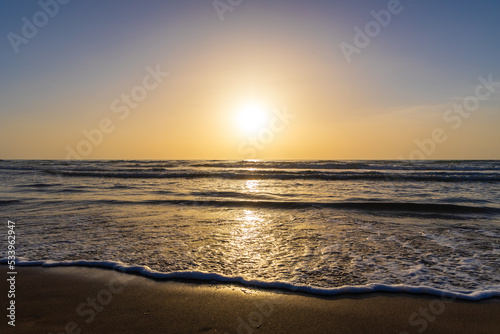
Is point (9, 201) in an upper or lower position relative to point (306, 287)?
upper

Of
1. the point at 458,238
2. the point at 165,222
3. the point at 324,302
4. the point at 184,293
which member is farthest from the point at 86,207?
the point at 458,238

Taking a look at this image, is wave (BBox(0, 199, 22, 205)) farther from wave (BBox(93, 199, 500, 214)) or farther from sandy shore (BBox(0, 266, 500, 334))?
sandy shore (BBox(0, 266, 500, 334))

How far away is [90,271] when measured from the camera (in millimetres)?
5250

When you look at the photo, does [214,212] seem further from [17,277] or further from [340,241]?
[17,277]

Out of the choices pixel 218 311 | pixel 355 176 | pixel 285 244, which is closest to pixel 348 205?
pixel 285 244

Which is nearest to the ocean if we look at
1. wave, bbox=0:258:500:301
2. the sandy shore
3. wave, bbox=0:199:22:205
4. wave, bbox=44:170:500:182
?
wave, bbox=0:258:500:301

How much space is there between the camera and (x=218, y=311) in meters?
3.88

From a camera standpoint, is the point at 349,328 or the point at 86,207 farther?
the point at 86,207

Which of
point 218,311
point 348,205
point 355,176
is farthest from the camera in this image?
point 355,176

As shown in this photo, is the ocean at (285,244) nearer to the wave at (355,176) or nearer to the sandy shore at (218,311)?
the sandy shore at (218,311)

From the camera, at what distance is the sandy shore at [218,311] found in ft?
11.5

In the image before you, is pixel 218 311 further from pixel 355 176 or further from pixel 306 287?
pixel 355 176

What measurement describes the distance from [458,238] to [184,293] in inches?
269

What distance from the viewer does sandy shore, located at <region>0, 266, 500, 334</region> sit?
11.5 feet
